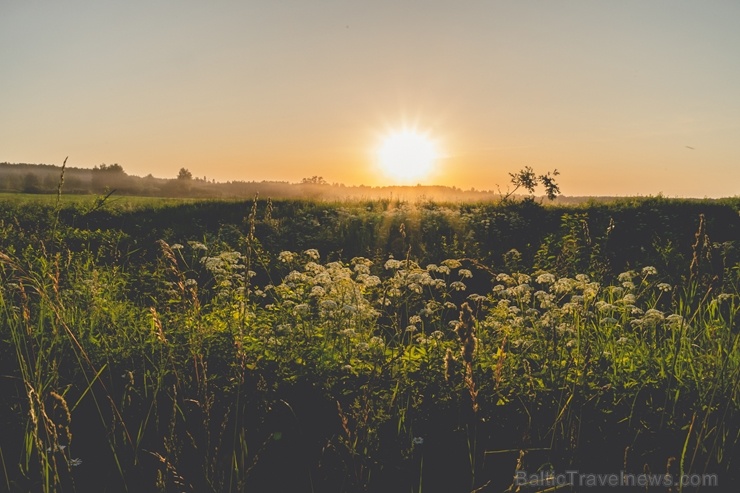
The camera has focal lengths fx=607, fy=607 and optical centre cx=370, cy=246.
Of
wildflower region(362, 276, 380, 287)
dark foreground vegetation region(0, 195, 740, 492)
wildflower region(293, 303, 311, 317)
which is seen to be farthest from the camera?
wildflower region(362, 276, 380, 287)

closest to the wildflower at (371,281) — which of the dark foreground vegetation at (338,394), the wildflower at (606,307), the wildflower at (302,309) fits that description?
the dark foreground vegetation at (338,394)

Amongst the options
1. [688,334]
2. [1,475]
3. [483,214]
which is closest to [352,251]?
[483,214]

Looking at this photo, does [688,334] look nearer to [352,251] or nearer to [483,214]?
[352,251]

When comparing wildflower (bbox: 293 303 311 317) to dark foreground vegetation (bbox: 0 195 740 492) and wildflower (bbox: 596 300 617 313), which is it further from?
wildflower (bbox: 596 300 617 313)

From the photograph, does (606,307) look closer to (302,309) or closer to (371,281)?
(371,281)

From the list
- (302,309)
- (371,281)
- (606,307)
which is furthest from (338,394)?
(606,307)

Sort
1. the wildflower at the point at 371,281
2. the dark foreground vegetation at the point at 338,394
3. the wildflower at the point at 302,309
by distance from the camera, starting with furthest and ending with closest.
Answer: the wildflower at the point at 371,281 < the wildflower at the point at 302,309 < the dark foreground vegetation at the point at 338,394

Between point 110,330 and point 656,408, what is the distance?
412cm

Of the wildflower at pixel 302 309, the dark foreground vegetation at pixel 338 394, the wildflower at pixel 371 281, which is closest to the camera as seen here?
the dark foreground vegetation at pixel 338 394

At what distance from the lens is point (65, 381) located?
13.4 feet

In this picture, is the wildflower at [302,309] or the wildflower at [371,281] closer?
the wildflower at [302,309]

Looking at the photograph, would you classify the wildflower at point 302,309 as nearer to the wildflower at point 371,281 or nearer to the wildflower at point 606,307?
the wildflower at point 371,281

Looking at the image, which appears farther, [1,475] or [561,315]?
[561,315]

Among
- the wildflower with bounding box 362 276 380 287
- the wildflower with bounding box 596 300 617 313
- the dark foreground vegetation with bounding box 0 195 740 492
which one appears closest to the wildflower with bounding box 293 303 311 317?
the dark foreground vegetation with bounding box 0 195 740 492
